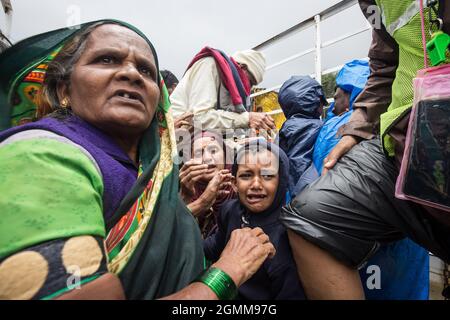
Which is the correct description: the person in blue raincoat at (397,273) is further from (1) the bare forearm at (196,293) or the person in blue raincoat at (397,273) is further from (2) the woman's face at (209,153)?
(1) the bare forearm at (196,293)

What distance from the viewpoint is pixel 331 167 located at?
56.8 inches

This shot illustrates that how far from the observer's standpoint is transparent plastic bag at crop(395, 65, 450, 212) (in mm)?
880

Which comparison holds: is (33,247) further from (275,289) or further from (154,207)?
(275,289)

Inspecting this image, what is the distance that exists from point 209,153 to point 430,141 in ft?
5.51

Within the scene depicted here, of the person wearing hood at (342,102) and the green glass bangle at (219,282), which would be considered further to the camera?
the person wearing hood at (342,102)

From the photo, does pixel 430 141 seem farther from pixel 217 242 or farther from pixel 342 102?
pixel 342 102

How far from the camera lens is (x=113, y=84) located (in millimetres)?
1135

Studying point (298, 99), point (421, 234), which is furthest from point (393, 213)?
point (298, 99)

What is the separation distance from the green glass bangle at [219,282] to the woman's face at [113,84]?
0.66 m

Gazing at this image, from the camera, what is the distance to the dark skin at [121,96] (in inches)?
43.0

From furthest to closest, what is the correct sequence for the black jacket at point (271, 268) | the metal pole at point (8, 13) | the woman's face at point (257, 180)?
the metal pole at point (8, 13) < the woman's face at point (257, 180) < the black jacket at point (271, 268)

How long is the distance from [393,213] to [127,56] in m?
1.34

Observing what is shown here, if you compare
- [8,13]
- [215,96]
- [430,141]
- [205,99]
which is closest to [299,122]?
[215,96]

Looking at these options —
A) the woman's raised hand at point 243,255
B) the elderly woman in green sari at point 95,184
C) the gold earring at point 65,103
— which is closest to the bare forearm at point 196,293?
the elderly woman in green sari at point 95,184
